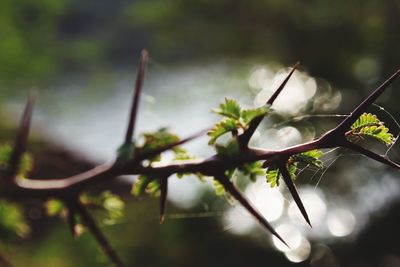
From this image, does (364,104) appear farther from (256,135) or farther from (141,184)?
(256,135)

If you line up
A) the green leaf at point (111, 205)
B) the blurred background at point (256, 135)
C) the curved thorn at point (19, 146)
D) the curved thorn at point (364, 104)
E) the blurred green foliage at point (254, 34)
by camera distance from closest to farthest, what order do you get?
1. the curved thorn at point (364, 104)
2. the curved thorn at point (19, 146)
3. the green leaf at point (111, 205)
4. the blurred background at point (256, 135)
5. the blurred green foliage at point (254, 34)

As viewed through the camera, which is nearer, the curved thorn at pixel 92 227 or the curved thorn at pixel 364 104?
the curved thorn at pixel 364 104

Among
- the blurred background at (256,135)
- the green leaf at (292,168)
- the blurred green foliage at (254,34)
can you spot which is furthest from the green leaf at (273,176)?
the blurred green foliage at (254,34)

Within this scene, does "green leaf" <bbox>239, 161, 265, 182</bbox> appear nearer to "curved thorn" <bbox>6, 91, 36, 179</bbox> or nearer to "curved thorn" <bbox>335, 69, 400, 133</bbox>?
"curved thorn" <bbox>335, 69, 400, 133</bbox>

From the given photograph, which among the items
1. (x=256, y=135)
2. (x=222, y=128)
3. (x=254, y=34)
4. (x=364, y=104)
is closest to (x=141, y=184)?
(x=222, y=128)

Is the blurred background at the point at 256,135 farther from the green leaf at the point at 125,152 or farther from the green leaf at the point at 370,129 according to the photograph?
the green leaf at the point at 370,129

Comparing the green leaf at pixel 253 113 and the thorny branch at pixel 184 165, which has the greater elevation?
the green leaf at pixel 253 113

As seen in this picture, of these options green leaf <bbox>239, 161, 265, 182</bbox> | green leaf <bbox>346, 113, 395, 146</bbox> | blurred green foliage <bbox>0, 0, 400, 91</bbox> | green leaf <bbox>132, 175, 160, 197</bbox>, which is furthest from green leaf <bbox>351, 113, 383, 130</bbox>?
blurred green foliage <bbox>0, 0, 400, 91</bbox>

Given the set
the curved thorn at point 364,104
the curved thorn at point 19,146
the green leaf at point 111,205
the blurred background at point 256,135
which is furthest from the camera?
the blurred background at point 256,135
